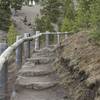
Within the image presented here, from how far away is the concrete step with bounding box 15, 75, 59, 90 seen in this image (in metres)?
7.65

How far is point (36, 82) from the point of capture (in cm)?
782

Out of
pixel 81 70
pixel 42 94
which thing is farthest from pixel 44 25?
pixel 81 70

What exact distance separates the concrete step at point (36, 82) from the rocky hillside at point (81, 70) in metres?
0.23

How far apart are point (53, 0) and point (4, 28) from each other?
5.72 m

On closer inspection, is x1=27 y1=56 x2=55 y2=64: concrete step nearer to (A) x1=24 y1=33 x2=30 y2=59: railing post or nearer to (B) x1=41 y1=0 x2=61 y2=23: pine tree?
(A) x1=24 y1=33 x2=30 y2=59: railing post

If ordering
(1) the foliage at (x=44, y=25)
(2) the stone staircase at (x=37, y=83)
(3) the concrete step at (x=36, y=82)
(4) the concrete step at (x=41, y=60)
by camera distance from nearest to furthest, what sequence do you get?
(2) the stone staircase at (x=37, y=83), (3) the concrete step at (x=36, y=82), (4) the concrete step at (x=41, y=60), (1) the foliage at (x=44, y=25)

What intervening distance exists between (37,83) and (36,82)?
0.10 meters

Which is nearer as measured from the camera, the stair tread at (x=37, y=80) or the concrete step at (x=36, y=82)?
the concrete step at (x=36, y=82)

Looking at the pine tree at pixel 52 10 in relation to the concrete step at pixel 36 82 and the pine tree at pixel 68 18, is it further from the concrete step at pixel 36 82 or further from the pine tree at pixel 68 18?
the concrete step at pixel 36 82

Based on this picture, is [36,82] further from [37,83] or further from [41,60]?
[41,60]

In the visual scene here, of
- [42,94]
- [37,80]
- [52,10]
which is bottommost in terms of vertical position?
[42,94]

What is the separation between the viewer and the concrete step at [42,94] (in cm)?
695

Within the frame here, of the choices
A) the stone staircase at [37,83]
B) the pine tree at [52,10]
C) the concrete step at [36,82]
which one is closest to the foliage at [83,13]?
the stone staircase at [37,83]

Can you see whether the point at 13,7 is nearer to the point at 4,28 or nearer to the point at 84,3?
the point at 4,28
